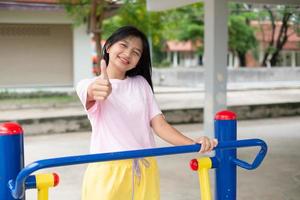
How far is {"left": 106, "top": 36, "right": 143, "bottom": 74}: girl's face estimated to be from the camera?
1.90m

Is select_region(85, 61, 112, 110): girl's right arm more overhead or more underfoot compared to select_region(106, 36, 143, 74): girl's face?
more underfoot

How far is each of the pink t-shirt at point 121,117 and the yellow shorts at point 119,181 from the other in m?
0.06

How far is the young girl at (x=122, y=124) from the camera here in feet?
6.19

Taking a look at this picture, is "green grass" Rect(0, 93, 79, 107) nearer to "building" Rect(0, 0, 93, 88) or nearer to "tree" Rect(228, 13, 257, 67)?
"building" Rect(0, 0, 93, 88)

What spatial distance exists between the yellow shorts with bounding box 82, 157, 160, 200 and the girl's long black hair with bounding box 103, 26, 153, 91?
368 mm

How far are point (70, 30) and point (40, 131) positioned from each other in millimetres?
6804

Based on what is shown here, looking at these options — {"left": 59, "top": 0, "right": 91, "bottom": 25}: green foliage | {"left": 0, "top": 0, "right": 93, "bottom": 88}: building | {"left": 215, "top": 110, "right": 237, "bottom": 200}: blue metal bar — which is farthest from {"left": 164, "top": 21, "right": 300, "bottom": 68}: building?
{"left": 215, "top": 110, "right": 237, "bottom": 200}: blue metal bar

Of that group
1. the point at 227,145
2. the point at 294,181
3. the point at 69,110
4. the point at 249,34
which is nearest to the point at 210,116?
the point at 294,181

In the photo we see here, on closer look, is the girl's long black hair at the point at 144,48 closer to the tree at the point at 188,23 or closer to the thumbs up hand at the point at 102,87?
the thumbs up hand at the point at 102,87

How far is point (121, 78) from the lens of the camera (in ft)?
6.39

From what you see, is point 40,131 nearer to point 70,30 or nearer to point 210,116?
point 210,116

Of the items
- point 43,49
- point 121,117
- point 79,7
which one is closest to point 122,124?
point 121,117

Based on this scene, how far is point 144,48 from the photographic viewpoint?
1980 mm

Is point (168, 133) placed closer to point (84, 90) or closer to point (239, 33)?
point (84, 90)
